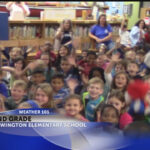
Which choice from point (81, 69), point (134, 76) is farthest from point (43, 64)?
point (134, 76)

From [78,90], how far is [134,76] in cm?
35

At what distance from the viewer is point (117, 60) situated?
1885mm

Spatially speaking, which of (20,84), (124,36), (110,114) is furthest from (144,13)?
(20,84)

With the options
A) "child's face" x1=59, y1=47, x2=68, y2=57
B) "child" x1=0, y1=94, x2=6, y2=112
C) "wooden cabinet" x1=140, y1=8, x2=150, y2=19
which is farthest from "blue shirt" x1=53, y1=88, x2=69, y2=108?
"wooden cabinet" x1=140, y1=8, x2=150, y2=19

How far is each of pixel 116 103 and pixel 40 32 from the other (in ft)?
Result: 2.06

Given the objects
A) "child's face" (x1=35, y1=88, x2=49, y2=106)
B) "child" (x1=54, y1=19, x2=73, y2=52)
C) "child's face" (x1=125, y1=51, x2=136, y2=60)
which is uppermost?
"child" (x1=54, y1=19, x2=73, y2=52)

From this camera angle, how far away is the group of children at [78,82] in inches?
73.0

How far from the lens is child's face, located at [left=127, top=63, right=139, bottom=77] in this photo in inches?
72.9

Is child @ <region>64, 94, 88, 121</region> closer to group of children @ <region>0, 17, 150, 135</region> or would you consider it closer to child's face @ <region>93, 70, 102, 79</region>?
group of children @ <region>0, 17, 150, 135</region>

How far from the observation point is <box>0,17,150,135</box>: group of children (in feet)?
6.09

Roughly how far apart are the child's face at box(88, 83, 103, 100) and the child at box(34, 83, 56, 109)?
9.3 inches

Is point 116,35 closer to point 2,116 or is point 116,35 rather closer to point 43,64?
point 43,64

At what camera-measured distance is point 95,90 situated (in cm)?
187

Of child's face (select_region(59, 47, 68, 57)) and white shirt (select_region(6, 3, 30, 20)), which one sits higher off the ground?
white shirt (select_region(6, 3, 30, 20))
